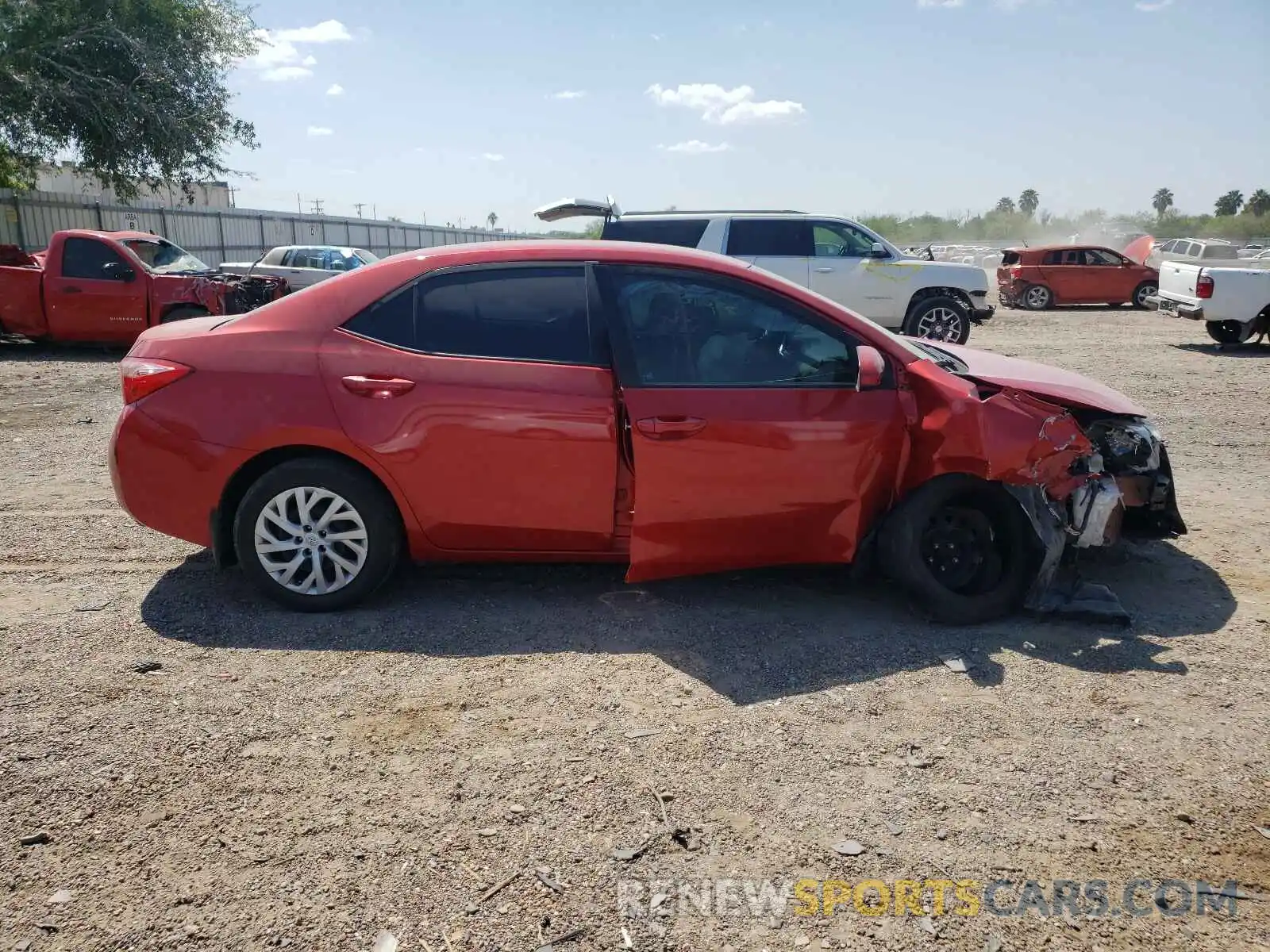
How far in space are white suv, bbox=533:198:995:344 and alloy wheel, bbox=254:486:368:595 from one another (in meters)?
8.41

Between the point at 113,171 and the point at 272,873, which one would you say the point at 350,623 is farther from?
the point at 113,171

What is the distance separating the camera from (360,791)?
10.0ft

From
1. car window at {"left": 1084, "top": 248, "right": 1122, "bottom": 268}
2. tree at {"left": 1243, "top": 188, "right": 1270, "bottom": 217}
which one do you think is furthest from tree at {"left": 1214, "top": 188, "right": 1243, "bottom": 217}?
car window at {"left": 1084, "top": 248, "right": 1122, "bottom": 268}

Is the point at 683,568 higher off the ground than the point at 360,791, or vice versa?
the point at 683,568

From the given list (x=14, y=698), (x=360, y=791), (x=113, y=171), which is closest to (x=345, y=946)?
(x=360, y=791)

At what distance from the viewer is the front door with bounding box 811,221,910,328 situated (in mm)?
13383

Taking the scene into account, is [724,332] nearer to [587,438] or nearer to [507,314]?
[587,438]

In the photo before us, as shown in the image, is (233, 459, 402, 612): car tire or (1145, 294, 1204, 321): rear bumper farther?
(1145, 294, 1204, 321): rear bumper

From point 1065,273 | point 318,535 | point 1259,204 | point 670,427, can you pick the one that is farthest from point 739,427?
point 1259,204

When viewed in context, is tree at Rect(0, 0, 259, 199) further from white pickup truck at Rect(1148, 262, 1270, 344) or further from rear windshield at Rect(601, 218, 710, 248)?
white pickup truck at Rect(1148, 262, 1270, 344)

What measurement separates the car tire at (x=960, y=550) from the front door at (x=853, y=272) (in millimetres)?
9297

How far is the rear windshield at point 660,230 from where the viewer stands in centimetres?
1157

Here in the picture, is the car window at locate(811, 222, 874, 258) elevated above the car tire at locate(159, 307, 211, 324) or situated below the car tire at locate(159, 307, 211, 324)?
above

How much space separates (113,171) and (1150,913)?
78.1 ft
